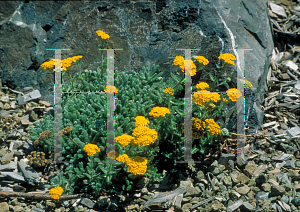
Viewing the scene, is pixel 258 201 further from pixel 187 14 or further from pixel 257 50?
pixel 187 14

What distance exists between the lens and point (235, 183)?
11.6ft

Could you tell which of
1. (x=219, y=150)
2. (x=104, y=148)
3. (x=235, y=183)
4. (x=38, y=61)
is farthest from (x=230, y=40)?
(x=38, y=61)

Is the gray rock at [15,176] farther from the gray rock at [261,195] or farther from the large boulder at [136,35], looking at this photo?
the gray rock at [261,195]

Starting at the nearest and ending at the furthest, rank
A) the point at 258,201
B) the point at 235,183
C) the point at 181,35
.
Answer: the point at 258,201 < the point at 235,183 < the point at 181,35

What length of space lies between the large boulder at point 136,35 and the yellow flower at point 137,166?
66.6 inches

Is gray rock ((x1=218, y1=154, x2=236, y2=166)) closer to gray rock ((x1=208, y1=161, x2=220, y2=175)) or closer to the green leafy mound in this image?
gray rock ((x1=208, y1=161, x2=220, y2=175))

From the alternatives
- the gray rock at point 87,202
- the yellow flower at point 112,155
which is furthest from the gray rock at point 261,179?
the gray rock at point 87,202

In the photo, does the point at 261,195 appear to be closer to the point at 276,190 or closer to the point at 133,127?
the point at 276,190

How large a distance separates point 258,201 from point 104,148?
6.33ft

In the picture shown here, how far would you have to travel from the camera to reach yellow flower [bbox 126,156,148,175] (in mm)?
3066

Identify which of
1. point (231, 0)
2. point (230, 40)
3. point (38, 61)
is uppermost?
point (231, 0)

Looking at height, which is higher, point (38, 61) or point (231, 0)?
point (231, 0)

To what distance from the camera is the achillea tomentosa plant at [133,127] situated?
336 cm

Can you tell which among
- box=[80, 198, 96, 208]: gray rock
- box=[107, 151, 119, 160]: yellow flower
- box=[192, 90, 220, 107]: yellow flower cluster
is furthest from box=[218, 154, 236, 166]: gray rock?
box=[80, 198, 96, 208]: gray rock
